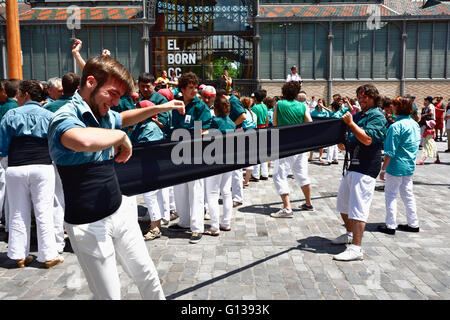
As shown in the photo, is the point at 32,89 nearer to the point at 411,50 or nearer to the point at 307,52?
the point at 307,52

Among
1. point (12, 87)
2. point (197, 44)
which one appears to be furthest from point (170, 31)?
point (12, 87)

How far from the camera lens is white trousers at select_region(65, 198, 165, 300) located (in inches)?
107

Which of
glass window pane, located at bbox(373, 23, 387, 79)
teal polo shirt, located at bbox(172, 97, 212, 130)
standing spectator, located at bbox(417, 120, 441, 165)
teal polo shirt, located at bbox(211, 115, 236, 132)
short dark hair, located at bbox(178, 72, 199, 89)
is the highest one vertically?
glass window pane, located at bbox(373, 23, 387, 79)

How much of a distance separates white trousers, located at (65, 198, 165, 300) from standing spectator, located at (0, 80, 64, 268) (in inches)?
105

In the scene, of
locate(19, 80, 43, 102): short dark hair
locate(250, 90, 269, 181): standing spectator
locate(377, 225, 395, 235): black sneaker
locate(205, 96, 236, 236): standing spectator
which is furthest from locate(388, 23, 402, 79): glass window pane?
locate(19, 80, 43, 102): short dark hair

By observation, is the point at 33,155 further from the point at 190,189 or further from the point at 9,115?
the point at 190,189

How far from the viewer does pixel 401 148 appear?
6582 mm

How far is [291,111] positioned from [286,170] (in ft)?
3.54

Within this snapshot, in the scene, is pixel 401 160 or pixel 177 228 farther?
pixel 177 228

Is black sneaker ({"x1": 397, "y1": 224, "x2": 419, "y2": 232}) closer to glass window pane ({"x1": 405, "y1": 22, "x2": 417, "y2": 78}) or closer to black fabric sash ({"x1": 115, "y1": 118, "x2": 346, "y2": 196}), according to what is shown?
black fabric sash ({"x1": 115, "y1": 118, "x2": 346, "y2": 196})

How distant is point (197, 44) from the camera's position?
33938 millimetres

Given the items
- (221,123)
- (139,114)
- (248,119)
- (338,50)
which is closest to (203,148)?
(139,114)

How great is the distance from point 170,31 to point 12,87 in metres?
29.4

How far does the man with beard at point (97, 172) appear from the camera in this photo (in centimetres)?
247
